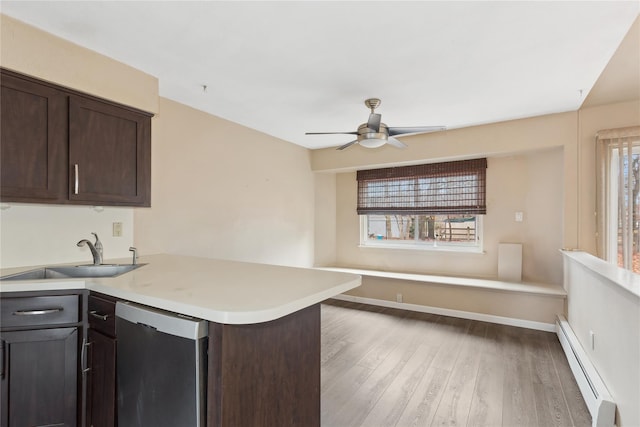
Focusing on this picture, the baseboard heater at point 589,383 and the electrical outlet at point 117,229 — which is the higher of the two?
the electrical outlet at point 117,229

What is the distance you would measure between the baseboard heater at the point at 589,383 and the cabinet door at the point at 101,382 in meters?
2.68

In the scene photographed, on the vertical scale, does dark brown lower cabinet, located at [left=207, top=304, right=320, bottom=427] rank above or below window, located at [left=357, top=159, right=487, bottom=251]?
below

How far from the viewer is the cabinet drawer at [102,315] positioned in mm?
1515

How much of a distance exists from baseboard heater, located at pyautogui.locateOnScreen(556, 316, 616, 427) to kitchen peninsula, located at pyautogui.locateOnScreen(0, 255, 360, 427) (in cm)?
166

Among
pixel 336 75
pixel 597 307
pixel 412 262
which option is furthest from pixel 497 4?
Answer: pixel 412 262

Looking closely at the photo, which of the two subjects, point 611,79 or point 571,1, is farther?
point 611,79

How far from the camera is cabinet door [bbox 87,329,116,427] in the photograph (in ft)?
4.96

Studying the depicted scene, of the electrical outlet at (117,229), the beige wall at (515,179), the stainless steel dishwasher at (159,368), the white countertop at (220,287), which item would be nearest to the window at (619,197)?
the beige wall at (515,179)

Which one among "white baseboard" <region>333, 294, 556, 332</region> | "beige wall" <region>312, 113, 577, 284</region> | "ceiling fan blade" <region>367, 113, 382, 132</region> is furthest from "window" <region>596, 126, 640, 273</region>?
"ceiling fan blade" <region>367, 113, 382, 132</region>

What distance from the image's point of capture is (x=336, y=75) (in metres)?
2.50

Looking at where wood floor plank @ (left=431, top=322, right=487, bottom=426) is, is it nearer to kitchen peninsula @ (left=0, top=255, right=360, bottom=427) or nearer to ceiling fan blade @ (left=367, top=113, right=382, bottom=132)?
kitchen peninsula @ (left=0, top=255, right=360, bottom=427)

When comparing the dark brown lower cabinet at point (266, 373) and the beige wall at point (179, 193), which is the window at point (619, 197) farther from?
the beige wall at point (179, 193)

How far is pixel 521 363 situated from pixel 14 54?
4.39 metres

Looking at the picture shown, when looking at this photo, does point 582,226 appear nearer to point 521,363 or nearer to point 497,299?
point 497,299
